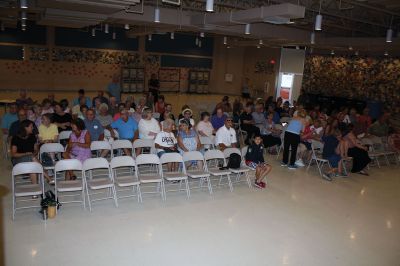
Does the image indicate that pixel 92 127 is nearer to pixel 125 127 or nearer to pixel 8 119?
pixel 125 127

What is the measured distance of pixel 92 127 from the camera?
751 centimetres

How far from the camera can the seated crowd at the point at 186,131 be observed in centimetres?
656

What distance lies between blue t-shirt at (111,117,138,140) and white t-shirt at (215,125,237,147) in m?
1.91

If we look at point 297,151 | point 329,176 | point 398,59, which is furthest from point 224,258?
point 398,59

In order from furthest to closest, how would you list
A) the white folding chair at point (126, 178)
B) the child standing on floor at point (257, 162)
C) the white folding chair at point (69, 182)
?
the child standing on floor at point (257, 162), the white folding chair at point (126, 178), the white folding chair at point (69, 182)

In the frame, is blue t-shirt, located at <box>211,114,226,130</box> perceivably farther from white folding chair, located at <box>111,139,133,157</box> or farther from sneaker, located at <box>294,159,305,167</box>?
white folding chair, located at <box>111,139,133,157</box>

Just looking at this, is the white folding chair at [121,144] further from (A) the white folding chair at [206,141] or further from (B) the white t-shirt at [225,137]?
(B) the white t-shirt at [225,137]

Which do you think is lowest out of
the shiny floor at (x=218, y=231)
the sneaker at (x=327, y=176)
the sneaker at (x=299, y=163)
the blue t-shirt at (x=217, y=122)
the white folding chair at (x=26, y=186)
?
the shiny floor at (x=218, y=231)

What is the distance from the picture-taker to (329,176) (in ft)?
27.4

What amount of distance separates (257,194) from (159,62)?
52.7 ft

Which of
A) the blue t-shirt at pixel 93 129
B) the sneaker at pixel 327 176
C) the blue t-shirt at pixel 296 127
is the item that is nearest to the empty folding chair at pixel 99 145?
the blue t-shirt at pixel 93 129

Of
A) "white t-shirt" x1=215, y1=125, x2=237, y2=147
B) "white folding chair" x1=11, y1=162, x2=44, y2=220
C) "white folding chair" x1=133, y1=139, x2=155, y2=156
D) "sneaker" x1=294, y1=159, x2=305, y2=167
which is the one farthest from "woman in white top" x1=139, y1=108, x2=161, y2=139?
"sneaker" x1=294, y1=159, x2=305, y2=167

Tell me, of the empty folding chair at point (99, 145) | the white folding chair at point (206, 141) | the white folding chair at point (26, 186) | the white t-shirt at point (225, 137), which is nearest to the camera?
the white folding chair at point (26, 186)

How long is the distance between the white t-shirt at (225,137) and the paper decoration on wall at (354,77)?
12.3m
